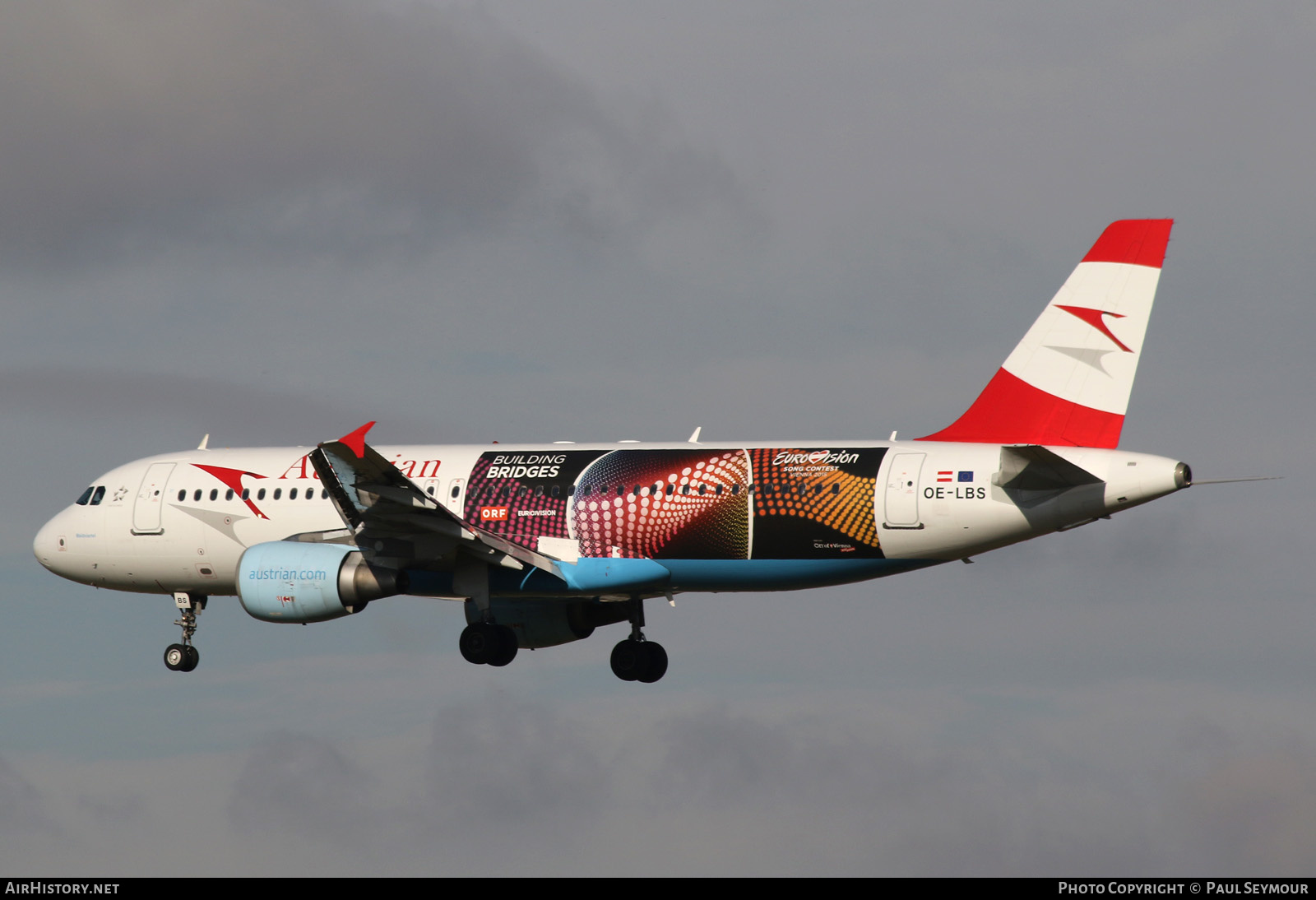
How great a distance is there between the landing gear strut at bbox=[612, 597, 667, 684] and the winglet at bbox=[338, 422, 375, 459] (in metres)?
8.50

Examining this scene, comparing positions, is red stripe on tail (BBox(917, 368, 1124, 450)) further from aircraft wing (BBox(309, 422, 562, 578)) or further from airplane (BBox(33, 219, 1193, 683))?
aircraft wing (BBox(309, 422, 562, 578))

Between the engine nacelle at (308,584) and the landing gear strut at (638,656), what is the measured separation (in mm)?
6130

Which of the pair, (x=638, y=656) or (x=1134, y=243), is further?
(x=638, y=656)

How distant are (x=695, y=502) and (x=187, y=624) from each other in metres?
12.6

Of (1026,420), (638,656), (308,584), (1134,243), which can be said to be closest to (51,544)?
(308,584)

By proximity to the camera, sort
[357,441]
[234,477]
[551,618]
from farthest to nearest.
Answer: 1. [551,618]
2. [234,477]
3. [357,441]

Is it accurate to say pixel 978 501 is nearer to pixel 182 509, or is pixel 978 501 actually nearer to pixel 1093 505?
pixel 1093 505

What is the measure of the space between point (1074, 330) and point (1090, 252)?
153cm

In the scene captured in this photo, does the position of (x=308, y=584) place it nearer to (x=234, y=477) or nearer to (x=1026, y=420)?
(x=234, y=477)

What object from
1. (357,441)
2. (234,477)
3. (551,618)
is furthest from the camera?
(551,618)

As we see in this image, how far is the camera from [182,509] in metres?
34.5

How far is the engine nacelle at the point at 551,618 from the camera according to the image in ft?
115

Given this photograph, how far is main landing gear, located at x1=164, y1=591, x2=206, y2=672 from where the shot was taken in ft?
116

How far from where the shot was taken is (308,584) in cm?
3019
